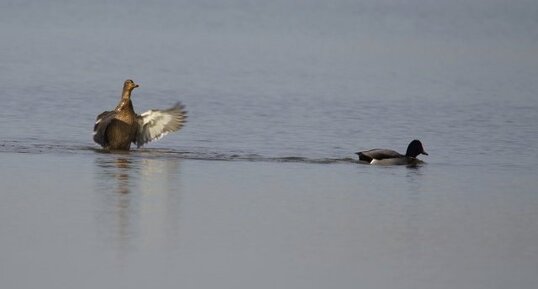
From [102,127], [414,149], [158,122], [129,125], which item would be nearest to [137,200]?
[102,127]

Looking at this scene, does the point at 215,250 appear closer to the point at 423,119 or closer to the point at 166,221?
the point at 166,221

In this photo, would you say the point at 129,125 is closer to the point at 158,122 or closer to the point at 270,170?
the point at 158,122

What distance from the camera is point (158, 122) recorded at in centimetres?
1636

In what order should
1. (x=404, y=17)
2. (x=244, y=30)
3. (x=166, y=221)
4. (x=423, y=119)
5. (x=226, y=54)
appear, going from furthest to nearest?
(x=404, y=17) < (x=244, y=30) < (x=226, y=54) < (x=423, y=119) < (x=166, y=221)

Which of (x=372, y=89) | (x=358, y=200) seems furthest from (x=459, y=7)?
(x=358, y=200)

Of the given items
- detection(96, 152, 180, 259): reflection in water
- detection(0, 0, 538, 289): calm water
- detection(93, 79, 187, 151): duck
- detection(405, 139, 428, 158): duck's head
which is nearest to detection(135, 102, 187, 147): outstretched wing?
detection(93, 79, 187, 151): duck

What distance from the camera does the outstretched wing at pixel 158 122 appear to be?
16.2m

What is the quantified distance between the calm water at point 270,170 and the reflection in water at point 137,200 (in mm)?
29

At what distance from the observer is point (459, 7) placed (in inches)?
2143

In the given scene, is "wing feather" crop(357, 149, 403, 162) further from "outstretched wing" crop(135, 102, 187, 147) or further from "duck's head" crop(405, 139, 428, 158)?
"outstretched wing" crop(135, 102, 187, 147)

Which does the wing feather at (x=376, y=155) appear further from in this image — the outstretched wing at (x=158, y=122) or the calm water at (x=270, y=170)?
the outstretched wing at (x=158, y=122)

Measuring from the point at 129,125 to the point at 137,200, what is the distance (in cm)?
454

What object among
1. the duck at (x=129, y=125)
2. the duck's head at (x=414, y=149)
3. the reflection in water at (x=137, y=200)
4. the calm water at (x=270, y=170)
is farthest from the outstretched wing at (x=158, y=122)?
the duck's head at (x=414, y=149)

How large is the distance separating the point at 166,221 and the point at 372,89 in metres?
14.3
